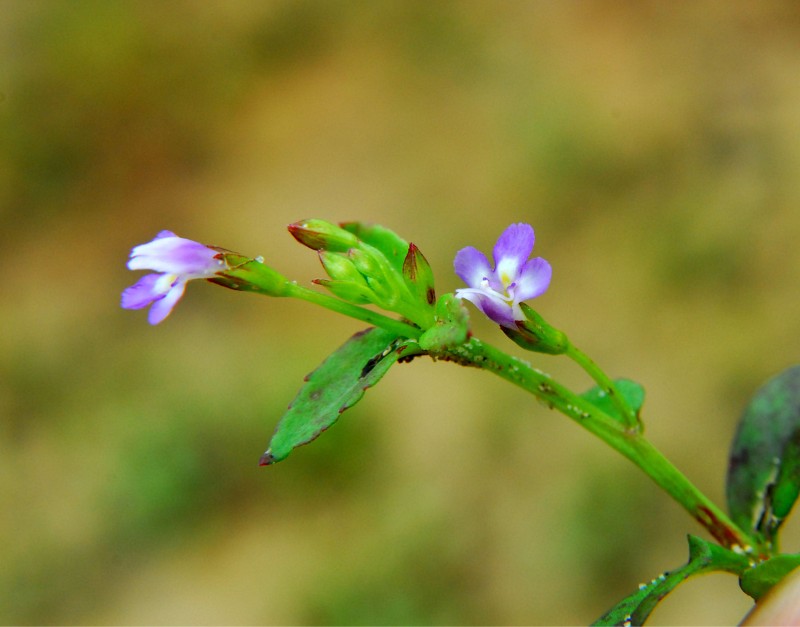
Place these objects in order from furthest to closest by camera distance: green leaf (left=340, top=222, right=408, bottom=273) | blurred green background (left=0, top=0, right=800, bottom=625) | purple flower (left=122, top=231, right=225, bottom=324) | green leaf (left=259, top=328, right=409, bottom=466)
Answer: blurred green background (left=0, top=0, right=800, bottom=625), green leaf (left=340, top=222, right=408, bottom=273), purple flower (left=122, top=231, right=225, bottom=324), green leaf (left=259, top=328, right=409, bottom=466)

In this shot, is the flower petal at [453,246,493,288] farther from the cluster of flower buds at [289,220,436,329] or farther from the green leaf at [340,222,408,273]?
the green leaf at [340,222,408,273]

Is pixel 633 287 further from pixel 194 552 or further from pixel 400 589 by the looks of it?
pixel 194 552

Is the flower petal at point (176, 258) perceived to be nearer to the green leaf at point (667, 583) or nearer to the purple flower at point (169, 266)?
the purple flower at point (169, 266)

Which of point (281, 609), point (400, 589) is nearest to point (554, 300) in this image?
point (400, 589)

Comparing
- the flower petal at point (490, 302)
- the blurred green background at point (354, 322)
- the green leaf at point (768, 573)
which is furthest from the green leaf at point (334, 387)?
the blurred green background at point (354, 322)

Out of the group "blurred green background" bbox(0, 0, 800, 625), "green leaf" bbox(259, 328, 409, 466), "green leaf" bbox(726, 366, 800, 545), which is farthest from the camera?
"blurred green background" bbox(0, 0, 800, 625)

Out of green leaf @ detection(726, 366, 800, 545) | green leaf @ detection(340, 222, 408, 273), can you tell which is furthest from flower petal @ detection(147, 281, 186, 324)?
green leaf @ detection(726, 366, 800, 545)

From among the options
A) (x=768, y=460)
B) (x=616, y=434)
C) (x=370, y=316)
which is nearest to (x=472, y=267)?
(x=370, y=316)

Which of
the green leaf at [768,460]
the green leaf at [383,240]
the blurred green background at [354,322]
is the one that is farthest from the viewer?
the blurred green background at [354,322]
